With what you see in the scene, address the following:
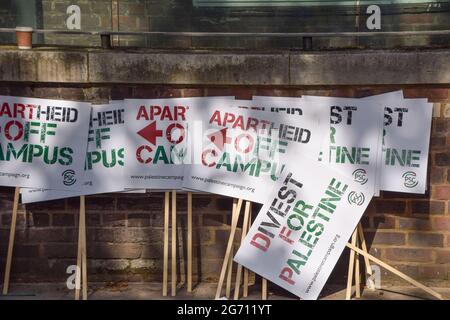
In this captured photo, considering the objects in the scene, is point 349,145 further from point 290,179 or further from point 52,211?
point 52,211

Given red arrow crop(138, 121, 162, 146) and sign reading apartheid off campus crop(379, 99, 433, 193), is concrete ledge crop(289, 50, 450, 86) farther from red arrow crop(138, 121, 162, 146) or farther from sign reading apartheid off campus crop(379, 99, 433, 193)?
red arrow crop(138, 121, 162, 146)

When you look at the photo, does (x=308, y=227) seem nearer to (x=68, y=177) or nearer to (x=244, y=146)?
(x=244, y=146)

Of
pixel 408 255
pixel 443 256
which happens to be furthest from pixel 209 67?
pixel 443 256

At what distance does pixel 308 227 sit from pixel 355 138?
831 mm

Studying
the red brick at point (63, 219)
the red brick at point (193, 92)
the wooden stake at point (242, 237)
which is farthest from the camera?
the red brick at point (63, 219)

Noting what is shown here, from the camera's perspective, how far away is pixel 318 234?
19.8 feet

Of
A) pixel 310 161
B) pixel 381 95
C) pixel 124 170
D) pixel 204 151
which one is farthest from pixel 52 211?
pixel 381 95

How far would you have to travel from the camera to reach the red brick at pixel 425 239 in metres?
6.28

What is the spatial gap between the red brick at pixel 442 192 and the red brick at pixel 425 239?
329 millimetres

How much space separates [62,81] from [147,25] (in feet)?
3.06

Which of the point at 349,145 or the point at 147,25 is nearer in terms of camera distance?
the point at 349,145

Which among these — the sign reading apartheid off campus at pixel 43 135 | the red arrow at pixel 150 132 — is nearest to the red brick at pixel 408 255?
the red arrow at pixel 150 132

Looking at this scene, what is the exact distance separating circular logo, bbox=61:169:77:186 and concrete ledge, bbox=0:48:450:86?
2.50ft

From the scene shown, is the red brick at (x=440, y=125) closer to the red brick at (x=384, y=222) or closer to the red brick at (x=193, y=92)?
the red brick at (x=384, y=222)
